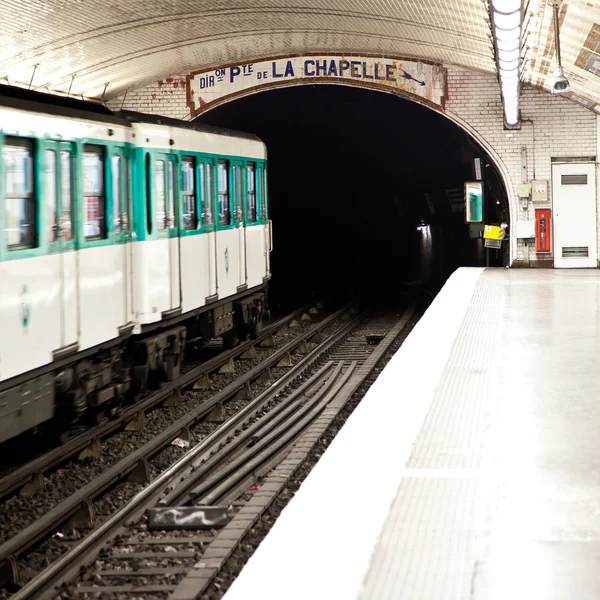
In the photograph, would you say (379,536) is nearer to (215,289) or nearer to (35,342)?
(35,342)

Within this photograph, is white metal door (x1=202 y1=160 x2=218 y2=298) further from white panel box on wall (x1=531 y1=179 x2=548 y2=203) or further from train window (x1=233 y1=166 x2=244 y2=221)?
white panel box on wall (x1=531 y1=179 x2=548 y2=203)

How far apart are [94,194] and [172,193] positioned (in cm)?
209

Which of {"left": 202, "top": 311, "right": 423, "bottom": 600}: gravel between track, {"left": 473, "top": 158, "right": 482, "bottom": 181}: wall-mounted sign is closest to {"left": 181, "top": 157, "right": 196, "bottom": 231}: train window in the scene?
{"left": 202, "top": 311, "right": 423, "bottom": 600}: gravel between track

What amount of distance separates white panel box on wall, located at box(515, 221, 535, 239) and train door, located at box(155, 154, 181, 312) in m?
9.44

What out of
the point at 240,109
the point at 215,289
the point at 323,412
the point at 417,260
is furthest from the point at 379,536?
the point at 417,260

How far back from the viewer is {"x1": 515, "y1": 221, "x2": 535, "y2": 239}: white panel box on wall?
61.1 feet

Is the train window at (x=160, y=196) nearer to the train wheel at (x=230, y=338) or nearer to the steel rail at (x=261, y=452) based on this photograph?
the steel rail at (x=261, y=452)

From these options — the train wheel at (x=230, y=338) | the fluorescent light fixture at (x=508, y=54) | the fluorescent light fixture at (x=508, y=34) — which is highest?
the fluorescent light fixture at (x=508, y=54)

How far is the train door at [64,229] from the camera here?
7648mm

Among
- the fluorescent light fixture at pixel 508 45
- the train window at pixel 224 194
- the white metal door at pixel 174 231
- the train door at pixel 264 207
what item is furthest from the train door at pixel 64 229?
the train door at pixel 264 207

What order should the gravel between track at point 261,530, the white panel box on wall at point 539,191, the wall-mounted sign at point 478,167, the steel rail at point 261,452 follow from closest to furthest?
1. the gravel between track at point 261,530
2. the steel rail at point 261,452
3. the white panel box on wall at point 539,191
4. the wall-mounted sign at point 478,167

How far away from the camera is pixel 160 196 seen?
34.0 feet

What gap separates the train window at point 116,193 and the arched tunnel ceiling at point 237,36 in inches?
173

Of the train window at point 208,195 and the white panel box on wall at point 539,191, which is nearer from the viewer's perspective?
the train window at point 208,195
